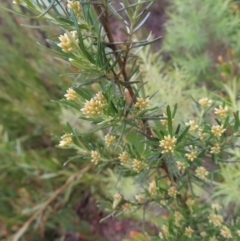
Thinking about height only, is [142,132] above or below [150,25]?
above

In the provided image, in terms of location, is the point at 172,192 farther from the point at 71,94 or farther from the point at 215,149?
the point at 71,94

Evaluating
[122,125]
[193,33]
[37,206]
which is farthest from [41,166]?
[122,125]

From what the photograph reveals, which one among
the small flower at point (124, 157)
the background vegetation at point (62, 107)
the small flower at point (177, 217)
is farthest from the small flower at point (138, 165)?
the background vegetation at point (62, 107)

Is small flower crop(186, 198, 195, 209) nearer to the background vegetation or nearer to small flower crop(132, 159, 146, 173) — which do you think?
small flower crop(132, 159, 146, 173)

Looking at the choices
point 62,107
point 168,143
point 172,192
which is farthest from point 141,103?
point 62,107

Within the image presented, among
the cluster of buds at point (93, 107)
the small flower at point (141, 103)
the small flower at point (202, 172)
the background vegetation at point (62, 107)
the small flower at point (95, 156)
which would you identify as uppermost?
the cluster of buds at point (93, 107)

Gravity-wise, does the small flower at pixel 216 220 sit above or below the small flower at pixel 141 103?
below

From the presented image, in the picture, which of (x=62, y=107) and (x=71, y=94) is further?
(x=62, y=107)

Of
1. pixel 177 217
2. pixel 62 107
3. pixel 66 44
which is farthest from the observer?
pixel 62 107

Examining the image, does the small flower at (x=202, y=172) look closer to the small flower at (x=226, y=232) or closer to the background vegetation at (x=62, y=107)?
the small flower at (x=226, y=232)

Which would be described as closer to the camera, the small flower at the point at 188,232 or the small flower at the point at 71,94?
the small flower at the point at 71,94

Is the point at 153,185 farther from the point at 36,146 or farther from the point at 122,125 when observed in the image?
the point at 36,146
